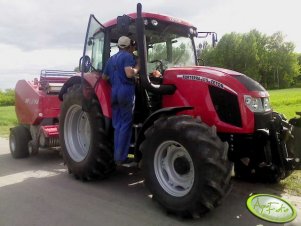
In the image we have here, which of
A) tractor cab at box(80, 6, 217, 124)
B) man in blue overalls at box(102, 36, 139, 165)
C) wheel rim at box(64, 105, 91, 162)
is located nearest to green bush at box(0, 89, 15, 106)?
wheel rim at box(64, 105, 91, 162)

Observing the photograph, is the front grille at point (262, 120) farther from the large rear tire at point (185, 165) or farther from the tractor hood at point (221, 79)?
the large rear tire at point (185, 165)

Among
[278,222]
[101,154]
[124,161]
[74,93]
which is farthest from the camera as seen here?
[74,93]

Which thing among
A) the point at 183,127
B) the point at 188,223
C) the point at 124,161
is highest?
the point at 183,127

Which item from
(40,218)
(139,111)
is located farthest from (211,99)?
(40,218)

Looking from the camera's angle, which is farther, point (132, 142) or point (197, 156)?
point (132, 142)

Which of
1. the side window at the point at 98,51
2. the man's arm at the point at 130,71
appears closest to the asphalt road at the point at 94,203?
the man's arm at the point at 130,71

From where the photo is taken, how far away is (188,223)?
408cm

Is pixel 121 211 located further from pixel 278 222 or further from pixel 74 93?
pixel 74 93

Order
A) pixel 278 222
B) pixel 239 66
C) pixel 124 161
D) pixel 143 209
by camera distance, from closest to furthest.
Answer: pixel 278 222
pixel 143 209
pixel 124 161
pixel 239 66

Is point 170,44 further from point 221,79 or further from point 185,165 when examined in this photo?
point 185,165

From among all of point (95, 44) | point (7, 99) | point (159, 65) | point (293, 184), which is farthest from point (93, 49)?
point (7, 99)

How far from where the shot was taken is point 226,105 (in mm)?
4516

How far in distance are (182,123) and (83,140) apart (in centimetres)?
285

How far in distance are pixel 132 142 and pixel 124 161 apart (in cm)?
32
